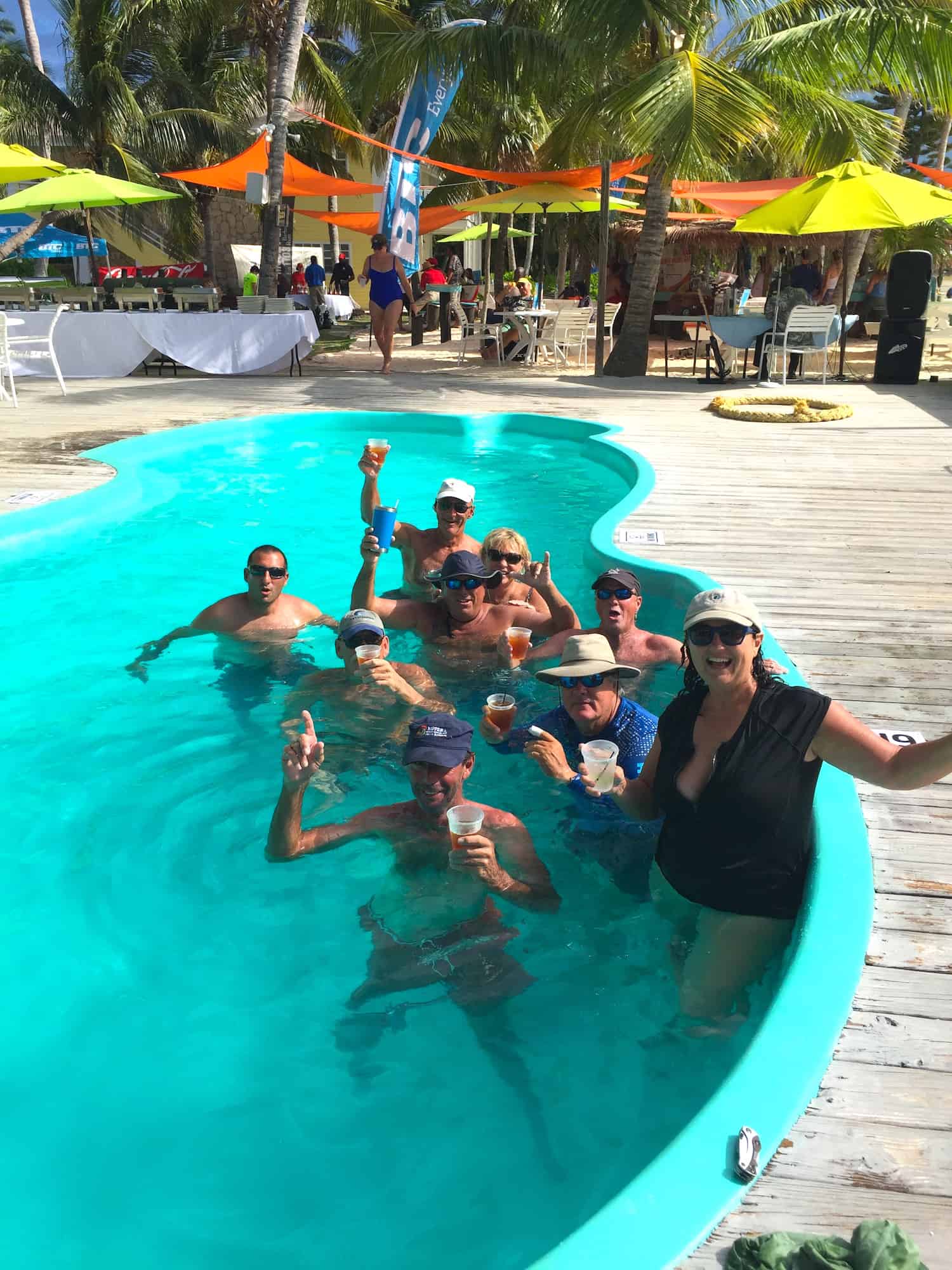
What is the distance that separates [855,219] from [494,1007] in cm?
1242

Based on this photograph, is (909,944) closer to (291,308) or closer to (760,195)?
(291,308)

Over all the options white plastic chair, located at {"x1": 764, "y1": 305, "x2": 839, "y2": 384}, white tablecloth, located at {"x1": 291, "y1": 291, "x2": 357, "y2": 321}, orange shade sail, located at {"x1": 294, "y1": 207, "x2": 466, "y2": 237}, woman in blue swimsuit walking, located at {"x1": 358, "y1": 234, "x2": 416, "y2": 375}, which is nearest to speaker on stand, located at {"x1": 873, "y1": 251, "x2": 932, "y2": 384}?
white plastic chair, located at {"x1": 764, "y1": 305, "x2": 839, "y2": 384}

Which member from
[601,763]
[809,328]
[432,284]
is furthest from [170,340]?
[601,763]

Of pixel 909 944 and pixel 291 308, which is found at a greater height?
pixel 291 308

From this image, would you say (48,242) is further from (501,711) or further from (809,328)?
(501,711)

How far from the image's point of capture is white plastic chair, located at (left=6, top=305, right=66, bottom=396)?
13.0 metres

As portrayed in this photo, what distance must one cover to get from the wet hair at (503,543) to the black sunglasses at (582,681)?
180cm

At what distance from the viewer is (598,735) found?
3.99 metres

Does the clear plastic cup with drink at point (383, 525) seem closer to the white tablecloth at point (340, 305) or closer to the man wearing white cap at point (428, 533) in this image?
the man wearing white cap at point (428, 533)

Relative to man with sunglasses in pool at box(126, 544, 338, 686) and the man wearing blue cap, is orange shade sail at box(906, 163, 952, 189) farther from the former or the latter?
the man wearing blue cap

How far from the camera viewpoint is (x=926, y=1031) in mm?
2613

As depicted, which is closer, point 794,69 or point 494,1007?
point 494,1007

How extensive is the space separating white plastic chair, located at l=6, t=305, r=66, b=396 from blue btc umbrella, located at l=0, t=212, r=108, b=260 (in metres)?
17.9

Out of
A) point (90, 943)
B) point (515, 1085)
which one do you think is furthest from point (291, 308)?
point (515, 1085)
